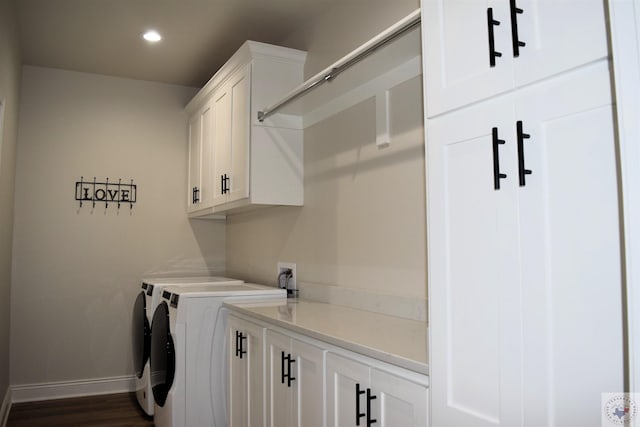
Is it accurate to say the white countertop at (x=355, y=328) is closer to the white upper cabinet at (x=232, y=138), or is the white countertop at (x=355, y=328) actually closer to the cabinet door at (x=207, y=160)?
the white upper cabinet at (x=232, y=138)

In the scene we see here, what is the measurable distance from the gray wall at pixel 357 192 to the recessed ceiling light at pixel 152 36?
2.92ft

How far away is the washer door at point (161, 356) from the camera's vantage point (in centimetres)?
278

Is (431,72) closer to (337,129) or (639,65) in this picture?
(639,65)

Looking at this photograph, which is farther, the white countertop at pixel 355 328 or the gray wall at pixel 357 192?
the gray wall at pixel 357 192

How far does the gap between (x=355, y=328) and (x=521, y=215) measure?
0.96 meters

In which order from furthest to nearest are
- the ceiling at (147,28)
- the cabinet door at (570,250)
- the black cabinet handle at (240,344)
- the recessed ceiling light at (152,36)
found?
the recessed ceiling light at (152,36) < the ceiling at (147,28) < the black cabinet handle at (240,344) < the cabinet door at (570,250)

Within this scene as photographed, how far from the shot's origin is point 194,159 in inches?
162

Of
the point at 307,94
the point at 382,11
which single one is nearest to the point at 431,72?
the point at 382,11

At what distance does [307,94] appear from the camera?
271cm

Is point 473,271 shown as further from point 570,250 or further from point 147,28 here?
point 147,28

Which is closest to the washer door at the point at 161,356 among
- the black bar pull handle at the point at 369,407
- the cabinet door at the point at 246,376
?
the cabinet door at the point at 246,376

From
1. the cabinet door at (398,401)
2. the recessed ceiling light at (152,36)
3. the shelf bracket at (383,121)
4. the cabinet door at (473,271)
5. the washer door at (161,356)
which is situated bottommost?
the washer door at (161,356)

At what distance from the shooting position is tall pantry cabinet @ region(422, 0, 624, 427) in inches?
36.5

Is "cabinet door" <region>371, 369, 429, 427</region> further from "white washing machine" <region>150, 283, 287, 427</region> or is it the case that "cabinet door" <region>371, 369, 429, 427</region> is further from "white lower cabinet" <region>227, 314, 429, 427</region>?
"white washing machine" <region>150, 283, 287, 427</region>
